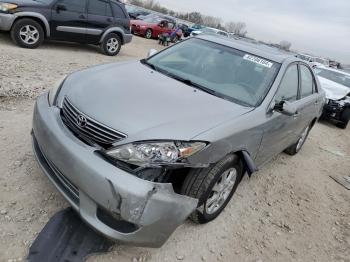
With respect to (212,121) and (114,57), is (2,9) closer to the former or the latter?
(114,57)

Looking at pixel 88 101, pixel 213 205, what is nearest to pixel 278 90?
pixel 213 205

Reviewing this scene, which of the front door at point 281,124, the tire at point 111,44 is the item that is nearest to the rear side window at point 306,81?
the front door at point 281,124

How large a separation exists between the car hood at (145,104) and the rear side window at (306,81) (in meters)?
1.78

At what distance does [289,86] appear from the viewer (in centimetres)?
423

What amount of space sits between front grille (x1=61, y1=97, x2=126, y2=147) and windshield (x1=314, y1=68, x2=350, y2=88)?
33.7 ft

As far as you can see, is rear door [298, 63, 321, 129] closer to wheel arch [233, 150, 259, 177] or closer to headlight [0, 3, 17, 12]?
wheel arch [233, 150, 259, 177]

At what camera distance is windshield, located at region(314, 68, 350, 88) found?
37.2 ft

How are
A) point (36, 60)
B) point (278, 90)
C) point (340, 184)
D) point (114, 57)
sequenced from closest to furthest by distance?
1. point (278, 90)
2. point (340, 184)
3. point (36, 60)
4. point (114, 57)

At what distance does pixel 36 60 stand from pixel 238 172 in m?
6.22

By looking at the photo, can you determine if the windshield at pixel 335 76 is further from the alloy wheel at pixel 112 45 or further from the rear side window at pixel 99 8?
the rear side window at pixel 99 8

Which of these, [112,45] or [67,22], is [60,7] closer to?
[67,22]

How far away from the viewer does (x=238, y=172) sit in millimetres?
3482

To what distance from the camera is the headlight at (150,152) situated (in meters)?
2.58

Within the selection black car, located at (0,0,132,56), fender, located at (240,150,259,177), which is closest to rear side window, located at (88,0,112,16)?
black car, located at (0,0,132,56)
